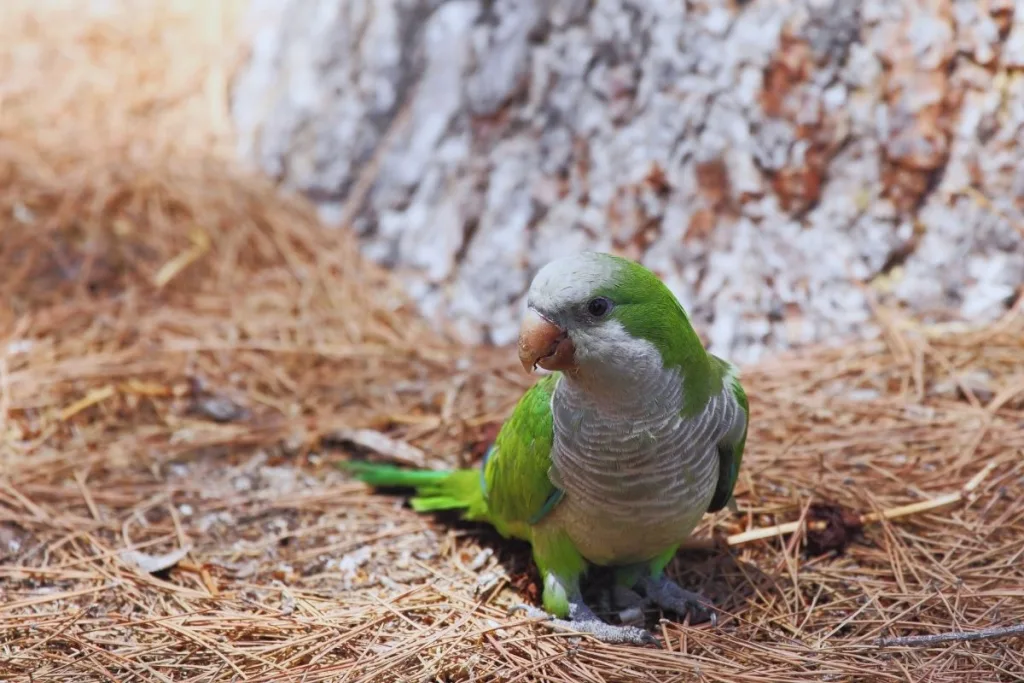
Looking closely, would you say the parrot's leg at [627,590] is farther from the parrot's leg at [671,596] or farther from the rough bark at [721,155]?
the rough bark at [721,155]

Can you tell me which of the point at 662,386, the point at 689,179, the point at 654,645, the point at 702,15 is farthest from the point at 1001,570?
the point at 702,15

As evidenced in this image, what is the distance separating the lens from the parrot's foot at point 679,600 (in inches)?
114

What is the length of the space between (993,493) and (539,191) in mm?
2403

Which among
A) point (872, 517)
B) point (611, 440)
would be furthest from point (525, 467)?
point (872, 517)

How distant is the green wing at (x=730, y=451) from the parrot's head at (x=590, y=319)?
0.46 m

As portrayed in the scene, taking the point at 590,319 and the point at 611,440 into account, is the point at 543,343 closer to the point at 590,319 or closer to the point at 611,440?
the point at 590,319

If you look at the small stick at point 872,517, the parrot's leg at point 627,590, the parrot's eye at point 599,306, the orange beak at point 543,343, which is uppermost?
the parrot's eye at point 599,306

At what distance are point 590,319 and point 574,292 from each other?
0.29 feet

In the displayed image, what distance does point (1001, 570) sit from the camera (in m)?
2.84

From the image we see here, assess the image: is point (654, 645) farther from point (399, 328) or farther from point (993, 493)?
point (399, 328)

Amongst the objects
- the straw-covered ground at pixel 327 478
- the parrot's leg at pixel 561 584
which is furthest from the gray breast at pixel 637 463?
the straw-covered ground at pixel 327 478

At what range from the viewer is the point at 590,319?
240 centimetres

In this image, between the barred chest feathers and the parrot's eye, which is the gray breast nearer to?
the barred chest feathers

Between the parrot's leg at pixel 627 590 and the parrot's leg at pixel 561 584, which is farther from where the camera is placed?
the parrot's leg at pixel 627 590
